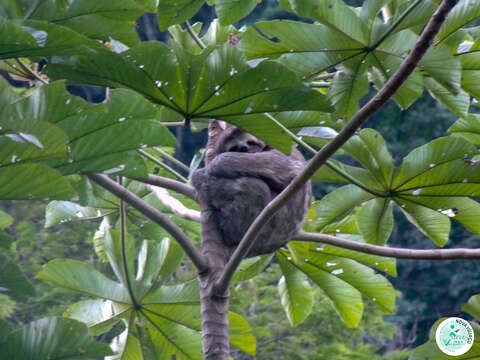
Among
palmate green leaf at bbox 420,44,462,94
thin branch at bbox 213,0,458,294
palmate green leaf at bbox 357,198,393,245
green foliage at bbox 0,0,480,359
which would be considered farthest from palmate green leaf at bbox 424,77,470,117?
thin branch at bbox 213,0,458,294

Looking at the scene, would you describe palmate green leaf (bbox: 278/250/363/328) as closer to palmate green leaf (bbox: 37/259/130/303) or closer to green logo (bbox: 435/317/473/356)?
green logo (bbox: 435/317/473/356)

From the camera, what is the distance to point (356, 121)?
4.38 feet

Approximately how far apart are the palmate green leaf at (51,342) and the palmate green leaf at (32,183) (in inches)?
9.9

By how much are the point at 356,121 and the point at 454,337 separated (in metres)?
0.93

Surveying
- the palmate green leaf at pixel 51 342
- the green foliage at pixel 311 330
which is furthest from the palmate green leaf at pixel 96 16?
the green foliage at pixel 311 330

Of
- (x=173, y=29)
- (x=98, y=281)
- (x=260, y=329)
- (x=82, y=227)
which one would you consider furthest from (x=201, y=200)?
(x=82, y=227)

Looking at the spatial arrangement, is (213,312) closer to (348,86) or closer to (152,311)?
(152,311)

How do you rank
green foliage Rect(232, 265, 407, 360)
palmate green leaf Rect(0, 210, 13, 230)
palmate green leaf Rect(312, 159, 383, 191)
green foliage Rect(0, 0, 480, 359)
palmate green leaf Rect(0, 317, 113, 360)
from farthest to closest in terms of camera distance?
green foliage Rect(232, 265, 407, 360)
palmate green leaf Rect(312, 159, 383, 191)
palmate green leaf Rect(0, 210, 13, 230)
green foliage Rect(0, 0, 480, 359)
palmate green leaf Rect(0, 317, 113, 360)

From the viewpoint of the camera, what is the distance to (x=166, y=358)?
2158 millimetres

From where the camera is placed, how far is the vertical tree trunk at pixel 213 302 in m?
1.60

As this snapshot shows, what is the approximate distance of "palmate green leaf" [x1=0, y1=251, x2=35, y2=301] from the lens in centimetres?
133

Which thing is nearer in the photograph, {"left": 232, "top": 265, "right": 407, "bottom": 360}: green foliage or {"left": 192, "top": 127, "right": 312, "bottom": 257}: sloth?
{"left": 192, "top": 127, "right": 312, "bottom": 257}: sloth

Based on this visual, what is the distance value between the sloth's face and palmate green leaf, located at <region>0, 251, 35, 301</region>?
40.2 inches

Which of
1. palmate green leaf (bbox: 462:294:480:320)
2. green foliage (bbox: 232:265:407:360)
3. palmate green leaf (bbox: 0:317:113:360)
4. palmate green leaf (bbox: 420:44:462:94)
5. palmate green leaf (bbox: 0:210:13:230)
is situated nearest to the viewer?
palmate green leaf (bbox: 0:317:113:360)
